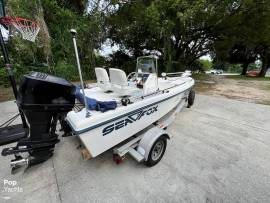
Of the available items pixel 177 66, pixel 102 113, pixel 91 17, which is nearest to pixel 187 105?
pixel 102 113

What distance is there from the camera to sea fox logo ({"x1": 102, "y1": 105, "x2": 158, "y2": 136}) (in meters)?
1.85

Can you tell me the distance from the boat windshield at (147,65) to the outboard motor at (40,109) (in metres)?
1.77

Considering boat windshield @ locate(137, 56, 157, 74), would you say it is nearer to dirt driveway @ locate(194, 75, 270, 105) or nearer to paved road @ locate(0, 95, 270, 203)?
paved road @ locate(0, 95, 270, 203)

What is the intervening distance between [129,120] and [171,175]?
0.88 meters

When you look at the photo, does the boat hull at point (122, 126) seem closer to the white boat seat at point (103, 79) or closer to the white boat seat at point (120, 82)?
the white boat seat at point (120, 82)

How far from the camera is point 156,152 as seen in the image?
216cm

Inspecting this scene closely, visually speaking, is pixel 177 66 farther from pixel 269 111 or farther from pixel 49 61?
pixel 49 61

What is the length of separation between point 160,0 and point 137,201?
22.9ft

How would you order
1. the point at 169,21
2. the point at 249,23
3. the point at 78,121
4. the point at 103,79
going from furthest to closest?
the point at 249,23 → the point at 169,21 → the point at 103,79 → the point at 78,121

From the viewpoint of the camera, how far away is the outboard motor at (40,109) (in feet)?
5.40

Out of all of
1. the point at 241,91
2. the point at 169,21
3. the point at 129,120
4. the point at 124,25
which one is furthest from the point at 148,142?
the point at 124,25

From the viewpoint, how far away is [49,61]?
28.1 ft

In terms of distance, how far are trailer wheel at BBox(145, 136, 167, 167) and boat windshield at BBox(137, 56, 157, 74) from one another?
151cm

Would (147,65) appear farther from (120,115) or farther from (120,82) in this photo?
(120,115)
